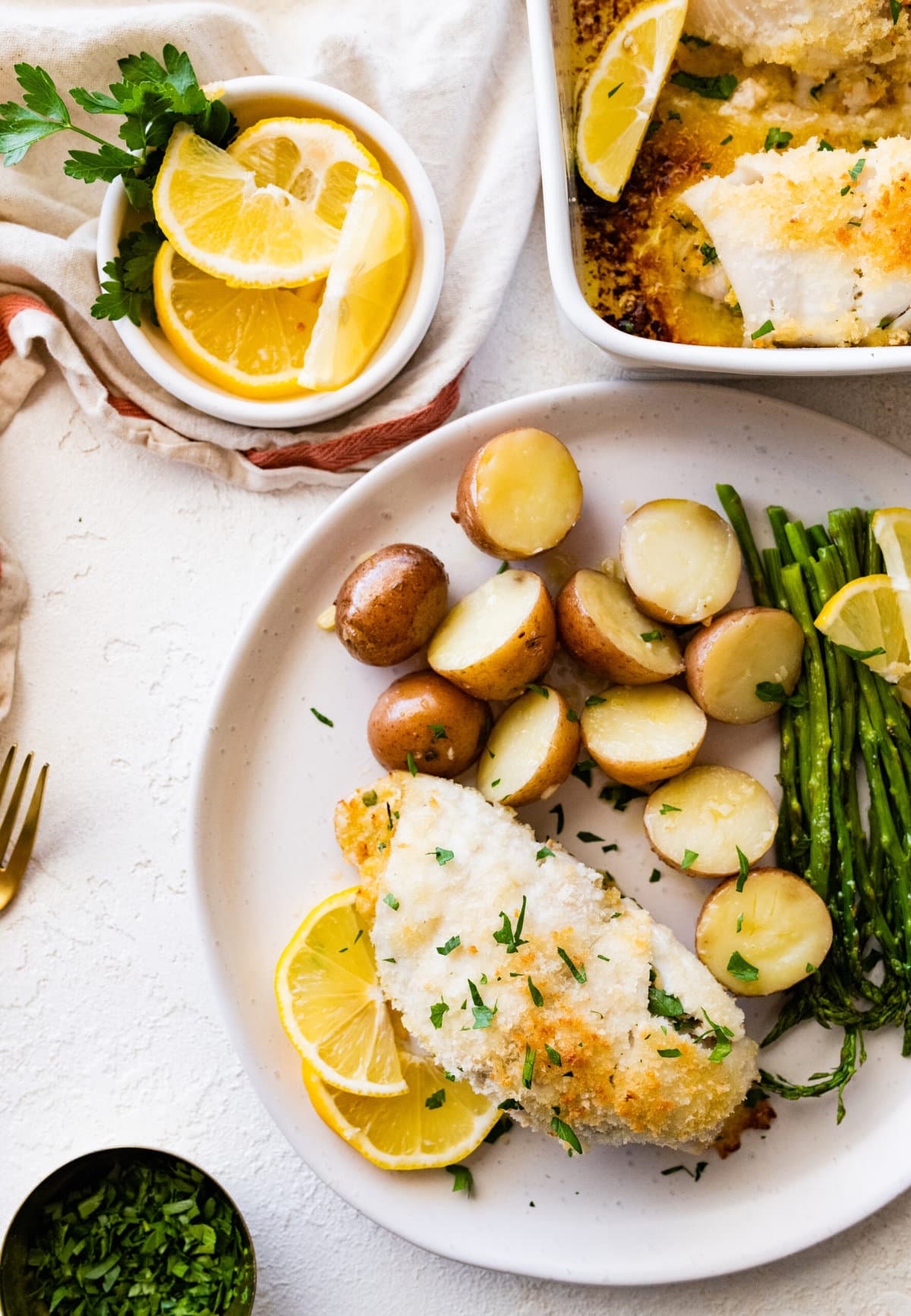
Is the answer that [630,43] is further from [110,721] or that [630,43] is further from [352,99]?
[110,721]

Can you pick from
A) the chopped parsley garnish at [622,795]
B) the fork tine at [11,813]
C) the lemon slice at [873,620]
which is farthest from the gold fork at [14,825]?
the lemon slice at [873,620]

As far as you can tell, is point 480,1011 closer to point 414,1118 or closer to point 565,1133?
point 565,1133

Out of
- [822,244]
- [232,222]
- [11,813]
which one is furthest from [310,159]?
[11,813]

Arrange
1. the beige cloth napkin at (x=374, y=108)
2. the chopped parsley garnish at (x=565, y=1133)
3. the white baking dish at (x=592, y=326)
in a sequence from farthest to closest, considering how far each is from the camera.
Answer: the beige cloth napkin at (x=374, y=108) < the chopped parsley garnish at (x=565, y=1133) < the white baking dish at (x=592, y=326)

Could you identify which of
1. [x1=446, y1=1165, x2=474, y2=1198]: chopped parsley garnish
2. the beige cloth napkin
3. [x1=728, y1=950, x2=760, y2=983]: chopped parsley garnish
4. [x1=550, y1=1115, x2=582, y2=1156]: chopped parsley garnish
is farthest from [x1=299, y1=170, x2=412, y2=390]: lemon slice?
[x1=446, y1=1165, x2=474, y2=1198]: chopped parsley garnish

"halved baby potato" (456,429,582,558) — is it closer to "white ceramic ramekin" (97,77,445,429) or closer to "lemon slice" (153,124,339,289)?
"white ceramic ramekin" (97,77,445,429)

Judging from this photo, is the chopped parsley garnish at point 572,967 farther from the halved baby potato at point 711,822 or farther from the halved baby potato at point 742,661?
the halved baby potato at point 742,661

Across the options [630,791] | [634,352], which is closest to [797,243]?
[634,352]
